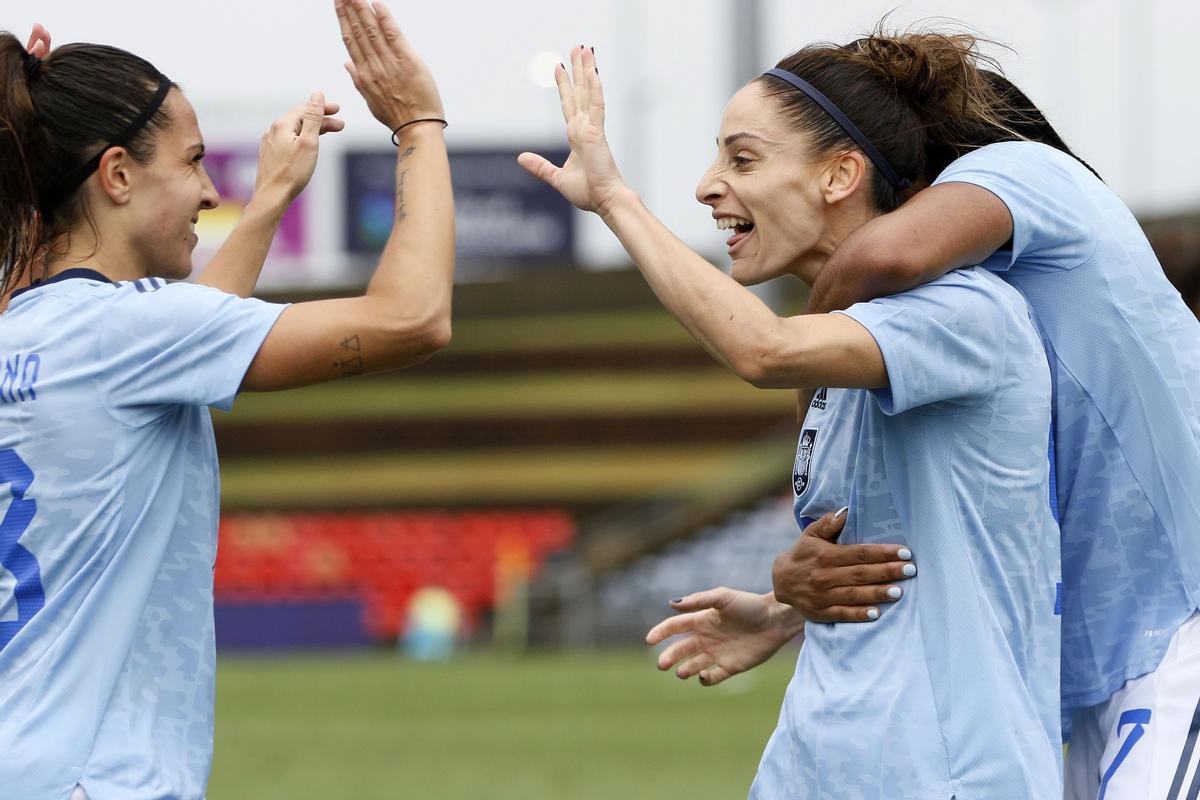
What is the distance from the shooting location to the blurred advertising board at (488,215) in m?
34.6

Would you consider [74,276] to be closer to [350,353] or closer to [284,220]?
[350,353]

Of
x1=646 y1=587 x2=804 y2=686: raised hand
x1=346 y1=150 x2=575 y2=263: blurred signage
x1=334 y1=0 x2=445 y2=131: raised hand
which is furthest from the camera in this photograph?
x1=346 y1=150 x2=575 y2=263: blurred signage

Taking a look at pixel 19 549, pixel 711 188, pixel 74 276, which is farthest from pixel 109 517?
pixel 711 188

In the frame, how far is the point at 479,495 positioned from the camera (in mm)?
31125

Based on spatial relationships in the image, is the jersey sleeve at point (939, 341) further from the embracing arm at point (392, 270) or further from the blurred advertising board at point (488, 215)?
the blurred advertising board at point (488, 215)

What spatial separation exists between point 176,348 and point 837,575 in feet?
4.07

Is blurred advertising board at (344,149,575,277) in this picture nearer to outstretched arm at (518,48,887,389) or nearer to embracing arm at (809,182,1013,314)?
outstretched arm at (518,48,887,389)

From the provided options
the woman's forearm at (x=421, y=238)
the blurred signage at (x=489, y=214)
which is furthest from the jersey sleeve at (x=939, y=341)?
the blurred signage at (x=489, y=214)

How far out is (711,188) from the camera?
10.5ft

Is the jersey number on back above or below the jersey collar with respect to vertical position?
below

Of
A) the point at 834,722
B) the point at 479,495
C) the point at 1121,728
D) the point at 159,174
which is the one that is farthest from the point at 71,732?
the point at 479,495

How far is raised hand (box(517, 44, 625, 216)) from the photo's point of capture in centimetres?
312

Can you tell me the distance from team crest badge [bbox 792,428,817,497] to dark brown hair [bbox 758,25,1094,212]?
0.47 meters

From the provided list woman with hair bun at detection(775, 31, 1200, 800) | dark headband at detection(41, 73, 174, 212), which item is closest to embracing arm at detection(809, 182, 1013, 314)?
woman with hair bun at detection(775, 31, 1200, 800)
